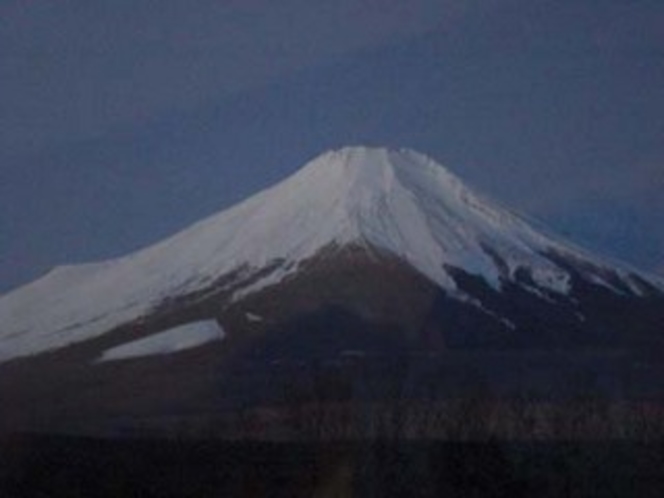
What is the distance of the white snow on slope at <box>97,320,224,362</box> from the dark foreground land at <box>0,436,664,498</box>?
20.0 metres

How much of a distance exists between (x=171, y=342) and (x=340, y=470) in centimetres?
2370

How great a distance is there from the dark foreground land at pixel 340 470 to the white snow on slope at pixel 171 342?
20.0 metres

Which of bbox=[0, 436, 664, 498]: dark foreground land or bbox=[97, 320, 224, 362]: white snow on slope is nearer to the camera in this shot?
bbox=[0, 436, 664, 498]: dark foreground land

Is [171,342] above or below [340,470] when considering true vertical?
below

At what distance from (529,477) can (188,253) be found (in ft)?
99.6

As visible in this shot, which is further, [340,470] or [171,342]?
[171,342]

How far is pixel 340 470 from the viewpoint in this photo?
59.1 ft

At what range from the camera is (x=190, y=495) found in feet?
55.1

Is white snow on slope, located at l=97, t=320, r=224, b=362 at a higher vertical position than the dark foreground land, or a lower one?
lower

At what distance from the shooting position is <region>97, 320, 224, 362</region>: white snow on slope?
3994cm

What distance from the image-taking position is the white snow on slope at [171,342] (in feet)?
131

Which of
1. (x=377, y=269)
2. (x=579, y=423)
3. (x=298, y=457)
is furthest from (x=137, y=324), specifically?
(x=298, y=457)

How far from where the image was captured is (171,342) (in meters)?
41.3

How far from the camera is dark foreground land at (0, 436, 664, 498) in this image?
54.9 feet
